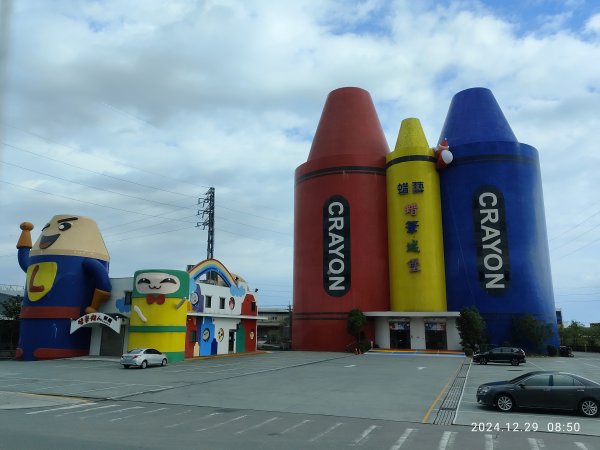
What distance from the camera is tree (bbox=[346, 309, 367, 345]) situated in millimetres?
50719

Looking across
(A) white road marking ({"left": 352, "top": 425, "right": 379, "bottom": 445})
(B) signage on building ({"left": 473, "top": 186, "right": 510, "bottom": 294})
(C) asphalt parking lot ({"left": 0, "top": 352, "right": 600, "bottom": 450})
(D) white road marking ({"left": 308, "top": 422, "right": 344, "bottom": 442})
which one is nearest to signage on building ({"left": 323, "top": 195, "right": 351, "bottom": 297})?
(B) signage on building ({"left": 473, "top": 186, "right": 510, "bottom": 294})

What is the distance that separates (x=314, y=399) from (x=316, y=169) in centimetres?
4278

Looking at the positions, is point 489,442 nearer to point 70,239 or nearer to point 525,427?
point 525,427

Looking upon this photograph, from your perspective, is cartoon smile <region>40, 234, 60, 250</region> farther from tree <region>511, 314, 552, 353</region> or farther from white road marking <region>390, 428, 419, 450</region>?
tree <region>511, 314, 552, 353</region>

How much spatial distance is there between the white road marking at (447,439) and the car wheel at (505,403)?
3.78 m

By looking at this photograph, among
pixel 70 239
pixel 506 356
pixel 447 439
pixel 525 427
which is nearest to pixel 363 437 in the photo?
pixel 447 439

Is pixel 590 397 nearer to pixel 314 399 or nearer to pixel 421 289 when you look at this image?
pixel 314 399

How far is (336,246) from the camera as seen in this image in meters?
55.5

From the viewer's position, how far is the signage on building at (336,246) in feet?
179

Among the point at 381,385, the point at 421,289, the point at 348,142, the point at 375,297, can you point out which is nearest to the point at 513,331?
the point at 421,289

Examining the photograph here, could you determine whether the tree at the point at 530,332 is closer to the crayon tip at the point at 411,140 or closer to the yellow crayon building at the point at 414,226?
the yellow crayon building at the point at 414,226

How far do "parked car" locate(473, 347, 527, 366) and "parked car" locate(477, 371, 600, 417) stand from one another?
2215cm

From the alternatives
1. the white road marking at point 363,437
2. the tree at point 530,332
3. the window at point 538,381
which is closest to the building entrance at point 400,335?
the tree at point 530,332

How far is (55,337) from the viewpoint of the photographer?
4322 cm
